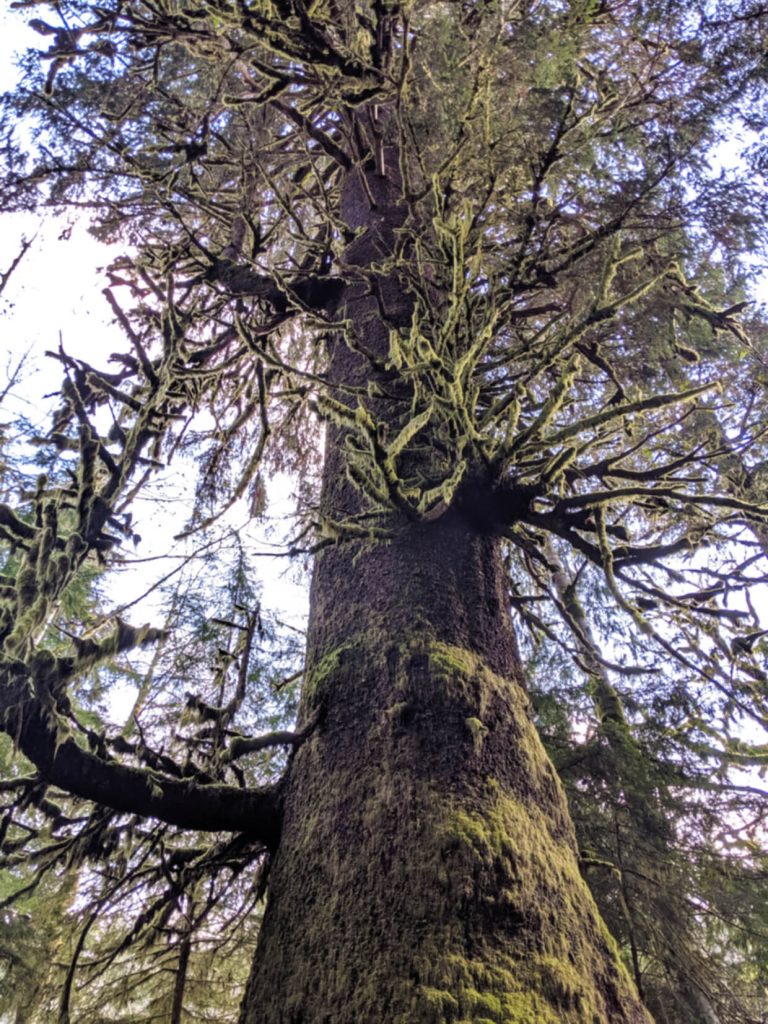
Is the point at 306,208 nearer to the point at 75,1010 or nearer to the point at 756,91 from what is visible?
the point at 756,91

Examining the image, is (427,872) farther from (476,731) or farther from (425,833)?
(476,731)

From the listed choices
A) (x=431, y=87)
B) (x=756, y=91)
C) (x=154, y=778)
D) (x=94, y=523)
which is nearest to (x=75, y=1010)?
(x=154, y=778)

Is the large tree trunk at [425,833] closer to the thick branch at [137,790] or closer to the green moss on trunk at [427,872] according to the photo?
the green moss on trunk at [427,872]

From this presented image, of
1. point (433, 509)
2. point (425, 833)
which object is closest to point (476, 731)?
point (425, 833)

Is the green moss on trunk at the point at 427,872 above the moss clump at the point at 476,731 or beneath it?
beneath

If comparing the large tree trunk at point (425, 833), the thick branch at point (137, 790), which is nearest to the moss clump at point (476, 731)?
the large tree trunk at point (425, 833)

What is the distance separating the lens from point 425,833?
154cm

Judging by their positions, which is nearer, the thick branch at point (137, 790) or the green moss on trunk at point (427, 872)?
the green moss on trunk at point (427, 872)

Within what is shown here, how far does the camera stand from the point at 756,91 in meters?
3.59

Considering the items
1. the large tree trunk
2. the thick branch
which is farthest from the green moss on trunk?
the thick branch

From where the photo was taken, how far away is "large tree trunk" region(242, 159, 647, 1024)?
133cm

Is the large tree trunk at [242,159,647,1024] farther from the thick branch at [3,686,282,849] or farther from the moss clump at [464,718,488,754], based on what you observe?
the thick branch at [3,686,282,849]

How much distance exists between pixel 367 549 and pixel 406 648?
45 centimetres

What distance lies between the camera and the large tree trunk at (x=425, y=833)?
133cm
